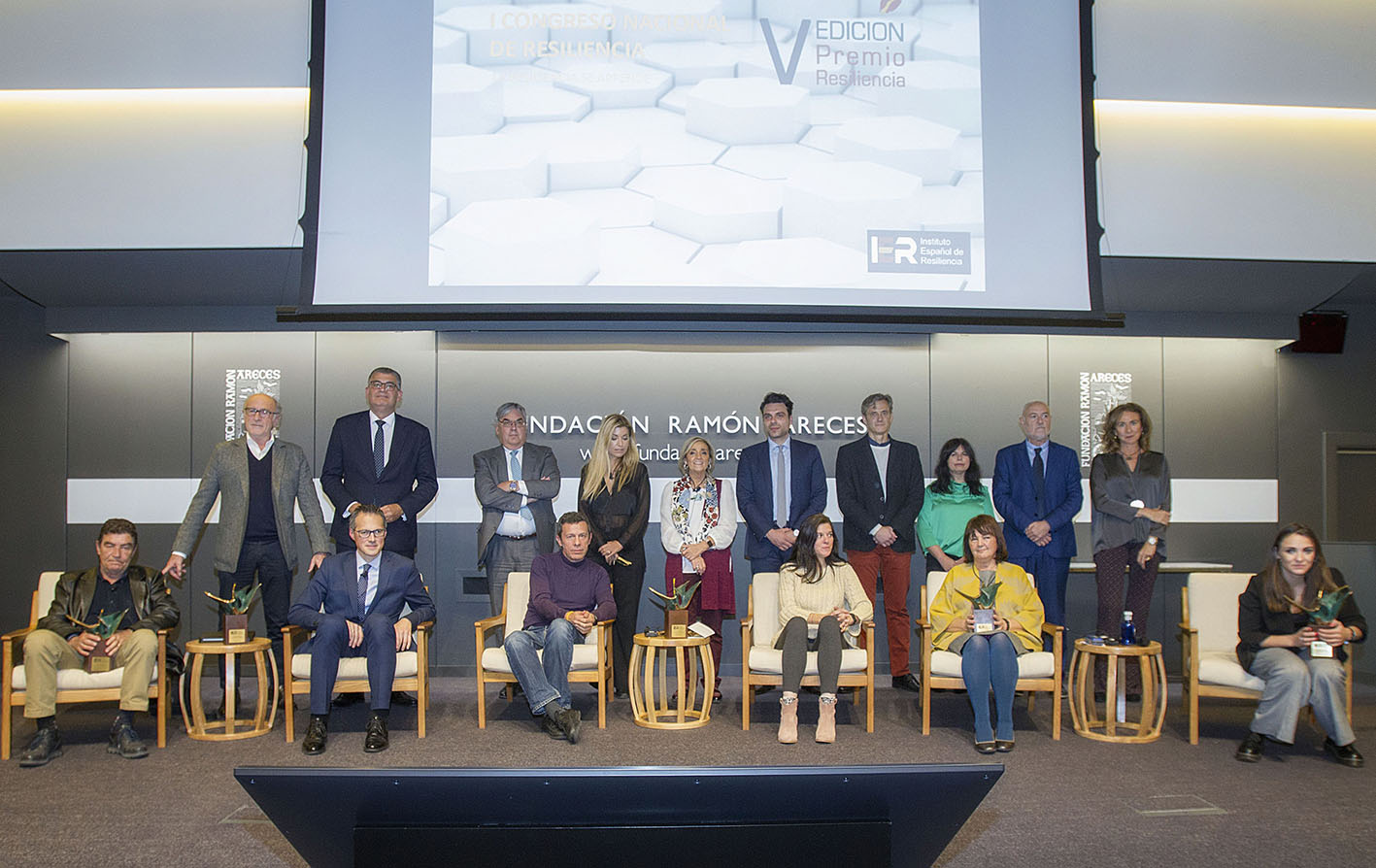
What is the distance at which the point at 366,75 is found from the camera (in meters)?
4.83

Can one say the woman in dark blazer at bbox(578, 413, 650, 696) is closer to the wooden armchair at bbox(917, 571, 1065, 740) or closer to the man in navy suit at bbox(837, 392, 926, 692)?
the man in navy suit at bbox(837, 392, 926, 692)

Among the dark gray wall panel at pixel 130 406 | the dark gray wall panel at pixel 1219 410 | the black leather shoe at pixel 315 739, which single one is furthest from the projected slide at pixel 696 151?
the dark gray wall panel at pixel 130 406

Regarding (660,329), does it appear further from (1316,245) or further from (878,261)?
(1316,245)

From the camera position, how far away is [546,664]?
4945mm

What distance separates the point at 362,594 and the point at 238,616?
2.00 feet

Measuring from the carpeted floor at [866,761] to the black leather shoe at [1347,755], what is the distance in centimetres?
8

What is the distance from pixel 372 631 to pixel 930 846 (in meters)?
3.81

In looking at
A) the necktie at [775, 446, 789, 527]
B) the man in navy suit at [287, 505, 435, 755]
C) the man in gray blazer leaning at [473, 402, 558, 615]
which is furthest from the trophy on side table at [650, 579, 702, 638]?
the man in navy suit at [287, 505, 435, 755]

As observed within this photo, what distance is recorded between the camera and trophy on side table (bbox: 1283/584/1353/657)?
4.54 meters

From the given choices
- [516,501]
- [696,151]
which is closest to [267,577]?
[516,501]

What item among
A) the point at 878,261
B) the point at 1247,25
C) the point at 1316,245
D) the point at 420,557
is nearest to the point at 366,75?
the point at 878,261

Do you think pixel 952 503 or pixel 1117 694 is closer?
pixel 1117 694

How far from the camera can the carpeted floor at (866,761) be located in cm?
334

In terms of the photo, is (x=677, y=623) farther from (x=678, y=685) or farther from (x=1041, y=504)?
(x=1041, y=504)
